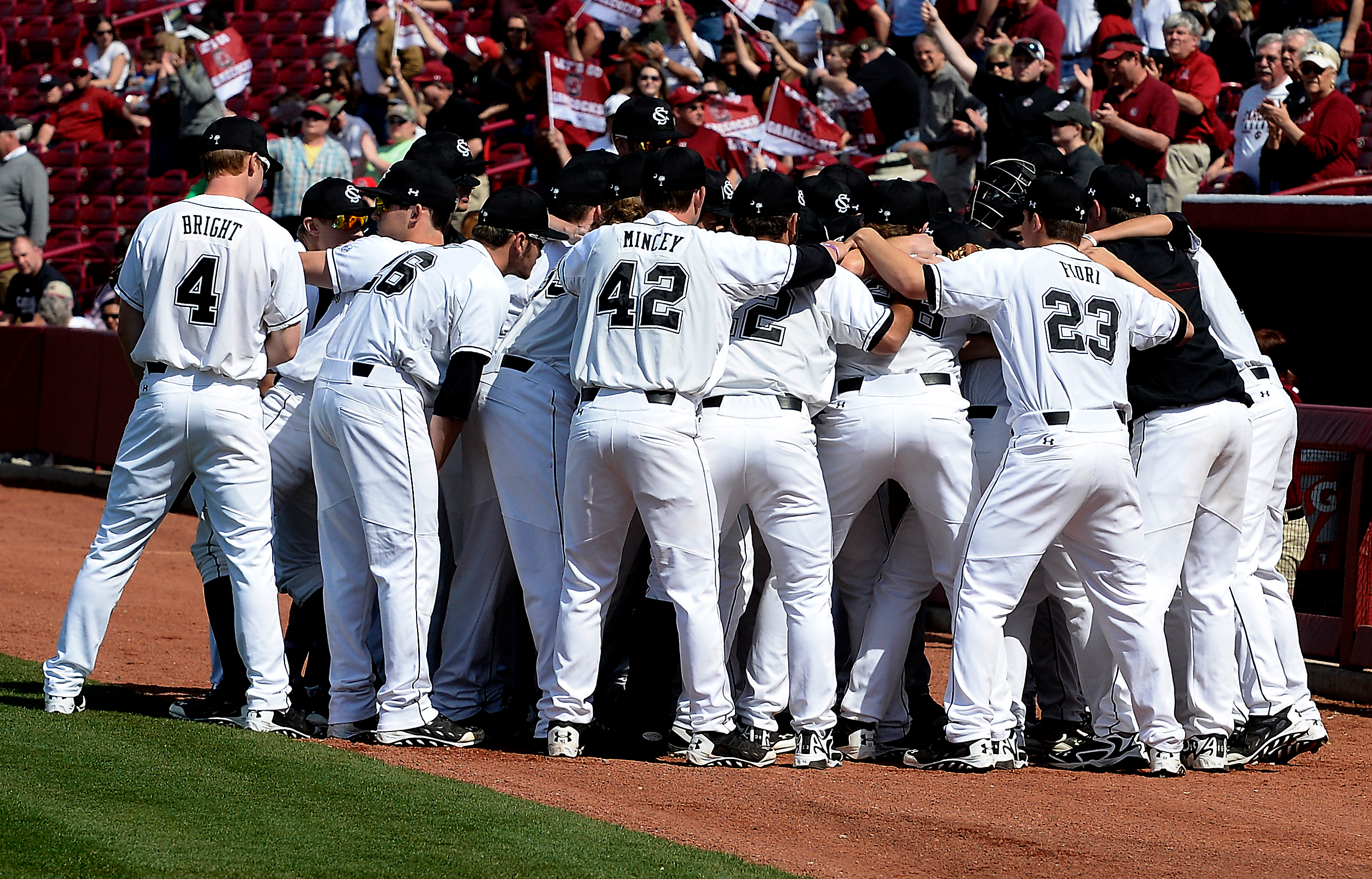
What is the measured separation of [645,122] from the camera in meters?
6.55

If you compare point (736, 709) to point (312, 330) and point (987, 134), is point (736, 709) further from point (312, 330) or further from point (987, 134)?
point (987, 134)

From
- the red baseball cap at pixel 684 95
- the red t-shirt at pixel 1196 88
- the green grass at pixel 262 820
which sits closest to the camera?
the green grass at pixel 262 820

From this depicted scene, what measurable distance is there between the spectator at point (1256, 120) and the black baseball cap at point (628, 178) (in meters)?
5.94

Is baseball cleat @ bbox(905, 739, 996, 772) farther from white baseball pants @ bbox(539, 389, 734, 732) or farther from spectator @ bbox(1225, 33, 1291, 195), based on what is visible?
spectator @ bbox(1225, 33, 1291, 195)

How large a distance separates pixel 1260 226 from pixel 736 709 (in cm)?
415

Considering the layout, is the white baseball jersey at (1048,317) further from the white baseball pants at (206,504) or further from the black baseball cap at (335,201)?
the white baseball pants at (206,504)

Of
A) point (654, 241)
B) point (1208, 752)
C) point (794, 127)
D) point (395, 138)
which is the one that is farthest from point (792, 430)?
point (395, 138)

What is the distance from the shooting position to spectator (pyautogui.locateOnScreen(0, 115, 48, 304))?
1463 centimetres

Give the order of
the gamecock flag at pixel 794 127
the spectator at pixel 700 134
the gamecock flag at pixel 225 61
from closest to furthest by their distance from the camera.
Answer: the spectator at pixel 700 134 < the gamecock flag at pixel 794 127 < the gamecock flag at pixel 225 61

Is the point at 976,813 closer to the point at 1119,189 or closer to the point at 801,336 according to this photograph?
the point at 801,336

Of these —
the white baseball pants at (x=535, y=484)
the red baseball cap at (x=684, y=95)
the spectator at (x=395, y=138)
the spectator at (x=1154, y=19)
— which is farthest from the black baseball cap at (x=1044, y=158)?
the spectator at (x=395, y=138)

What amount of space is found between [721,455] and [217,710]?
2095 mm

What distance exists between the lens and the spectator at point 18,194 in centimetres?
1463

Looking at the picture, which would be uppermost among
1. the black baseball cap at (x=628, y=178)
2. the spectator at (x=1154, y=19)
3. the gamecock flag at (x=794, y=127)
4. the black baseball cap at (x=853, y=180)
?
the spectator at (x=1154, y=19)
